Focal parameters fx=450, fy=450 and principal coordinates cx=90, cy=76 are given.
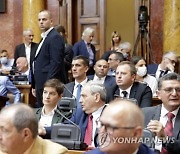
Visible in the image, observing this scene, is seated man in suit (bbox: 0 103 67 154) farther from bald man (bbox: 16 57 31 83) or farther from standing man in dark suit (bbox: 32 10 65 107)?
bald man (bbox: 16 57 31 83)

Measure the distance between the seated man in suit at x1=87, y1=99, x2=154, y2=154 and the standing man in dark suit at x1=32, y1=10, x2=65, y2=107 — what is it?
3.10 m

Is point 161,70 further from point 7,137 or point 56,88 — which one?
point 7,137

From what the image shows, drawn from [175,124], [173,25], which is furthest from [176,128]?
[173,25]

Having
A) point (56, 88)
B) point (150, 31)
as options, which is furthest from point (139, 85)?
point (150, 31)

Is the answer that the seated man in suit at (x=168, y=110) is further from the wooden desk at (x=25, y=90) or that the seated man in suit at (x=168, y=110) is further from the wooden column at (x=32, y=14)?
the wooden column at (x=32, y=14)

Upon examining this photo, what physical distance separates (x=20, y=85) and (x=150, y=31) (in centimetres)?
→ 341

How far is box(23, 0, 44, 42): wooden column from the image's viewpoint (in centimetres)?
830

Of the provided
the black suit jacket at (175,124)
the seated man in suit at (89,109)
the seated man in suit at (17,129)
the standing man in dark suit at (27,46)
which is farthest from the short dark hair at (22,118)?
the standing man in dark suit at (27,46)

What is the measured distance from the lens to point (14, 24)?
9.29 m

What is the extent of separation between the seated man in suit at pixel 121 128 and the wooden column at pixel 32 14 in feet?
21.1

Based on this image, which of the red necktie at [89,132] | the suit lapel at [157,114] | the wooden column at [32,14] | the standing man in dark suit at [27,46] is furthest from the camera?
the wooden column at [32,14]

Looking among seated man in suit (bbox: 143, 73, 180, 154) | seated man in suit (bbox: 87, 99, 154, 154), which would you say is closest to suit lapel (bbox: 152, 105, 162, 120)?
seated man in suit (bbox: 143, 73, 180, 154)

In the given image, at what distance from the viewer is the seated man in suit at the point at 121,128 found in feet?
6.35

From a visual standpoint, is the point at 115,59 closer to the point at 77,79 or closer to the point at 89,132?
the point at 77,79
